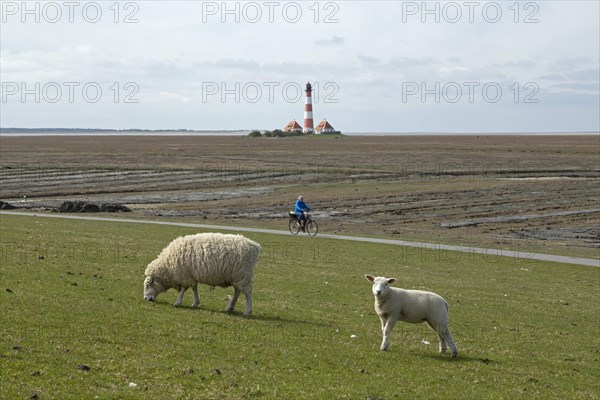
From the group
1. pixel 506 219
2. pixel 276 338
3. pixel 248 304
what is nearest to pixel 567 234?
pixel 506 219

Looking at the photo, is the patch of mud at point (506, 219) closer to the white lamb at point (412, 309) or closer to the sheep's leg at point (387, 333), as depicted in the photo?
the white lamb at point (412, 309)

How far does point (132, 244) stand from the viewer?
3350 cm

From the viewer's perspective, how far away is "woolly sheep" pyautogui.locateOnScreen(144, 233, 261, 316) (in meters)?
19.4

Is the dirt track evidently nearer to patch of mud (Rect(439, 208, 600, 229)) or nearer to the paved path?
patch of mud (Rect(439, 208, 600, 229))

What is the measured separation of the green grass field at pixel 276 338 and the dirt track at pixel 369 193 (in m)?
18.9

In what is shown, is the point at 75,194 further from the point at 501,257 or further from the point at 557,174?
the point at 557,174

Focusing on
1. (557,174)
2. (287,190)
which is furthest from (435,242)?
(557,174)

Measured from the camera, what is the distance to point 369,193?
6894cm

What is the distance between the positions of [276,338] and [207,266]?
3407 millimetres

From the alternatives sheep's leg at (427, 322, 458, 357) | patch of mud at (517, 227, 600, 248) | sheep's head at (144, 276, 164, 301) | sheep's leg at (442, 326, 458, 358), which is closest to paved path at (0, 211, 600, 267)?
patch of mud at (517, 227, 600, 248)

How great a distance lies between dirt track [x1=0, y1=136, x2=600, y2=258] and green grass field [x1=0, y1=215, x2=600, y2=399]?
1885 centimetres

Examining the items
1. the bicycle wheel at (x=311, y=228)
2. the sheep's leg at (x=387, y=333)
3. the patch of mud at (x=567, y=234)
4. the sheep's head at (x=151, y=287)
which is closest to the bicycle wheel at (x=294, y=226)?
the bicycle wheel at (x=311, y=228)

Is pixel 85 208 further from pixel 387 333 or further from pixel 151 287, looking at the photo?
pixel 387 333

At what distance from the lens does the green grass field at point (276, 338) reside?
1327 centimetres
